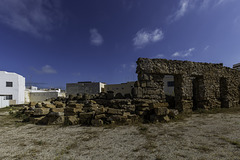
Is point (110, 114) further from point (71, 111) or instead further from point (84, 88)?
point (84, 88)

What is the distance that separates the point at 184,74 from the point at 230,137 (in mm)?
5043

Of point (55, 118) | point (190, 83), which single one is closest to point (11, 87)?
point (55, 118)

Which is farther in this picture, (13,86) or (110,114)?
(13,86)

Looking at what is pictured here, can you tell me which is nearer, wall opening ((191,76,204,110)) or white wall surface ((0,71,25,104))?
wall opening ((191,76,204,110))

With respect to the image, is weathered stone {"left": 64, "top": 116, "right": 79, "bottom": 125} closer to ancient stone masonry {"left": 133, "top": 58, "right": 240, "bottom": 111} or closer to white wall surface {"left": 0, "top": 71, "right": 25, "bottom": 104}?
ancient stone masonry {"left": 133, "top": 58, "right": 240, "bottom": 111}

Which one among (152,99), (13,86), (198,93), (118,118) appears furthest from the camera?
(13,86)

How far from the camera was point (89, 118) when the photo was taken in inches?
225

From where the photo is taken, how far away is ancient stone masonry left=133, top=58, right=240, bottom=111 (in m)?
7.10

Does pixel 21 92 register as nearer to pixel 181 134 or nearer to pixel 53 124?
pixel 53 124

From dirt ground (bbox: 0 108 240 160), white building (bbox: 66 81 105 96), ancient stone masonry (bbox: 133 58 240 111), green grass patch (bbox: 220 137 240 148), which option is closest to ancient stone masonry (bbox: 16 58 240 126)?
ancient stone masonry (bbox: 133 58 240 111)

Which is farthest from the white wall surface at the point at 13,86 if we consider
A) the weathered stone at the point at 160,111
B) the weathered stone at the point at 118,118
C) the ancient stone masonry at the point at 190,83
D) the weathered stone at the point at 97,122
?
the weathered stone at the point at 160,111

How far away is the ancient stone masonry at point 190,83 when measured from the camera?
23.3 feet

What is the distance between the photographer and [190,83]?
8125 mm

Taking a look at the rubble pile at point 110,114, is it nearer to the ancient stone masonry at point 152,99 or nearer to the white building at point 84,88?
the ancient stone masonry at point 152,99
